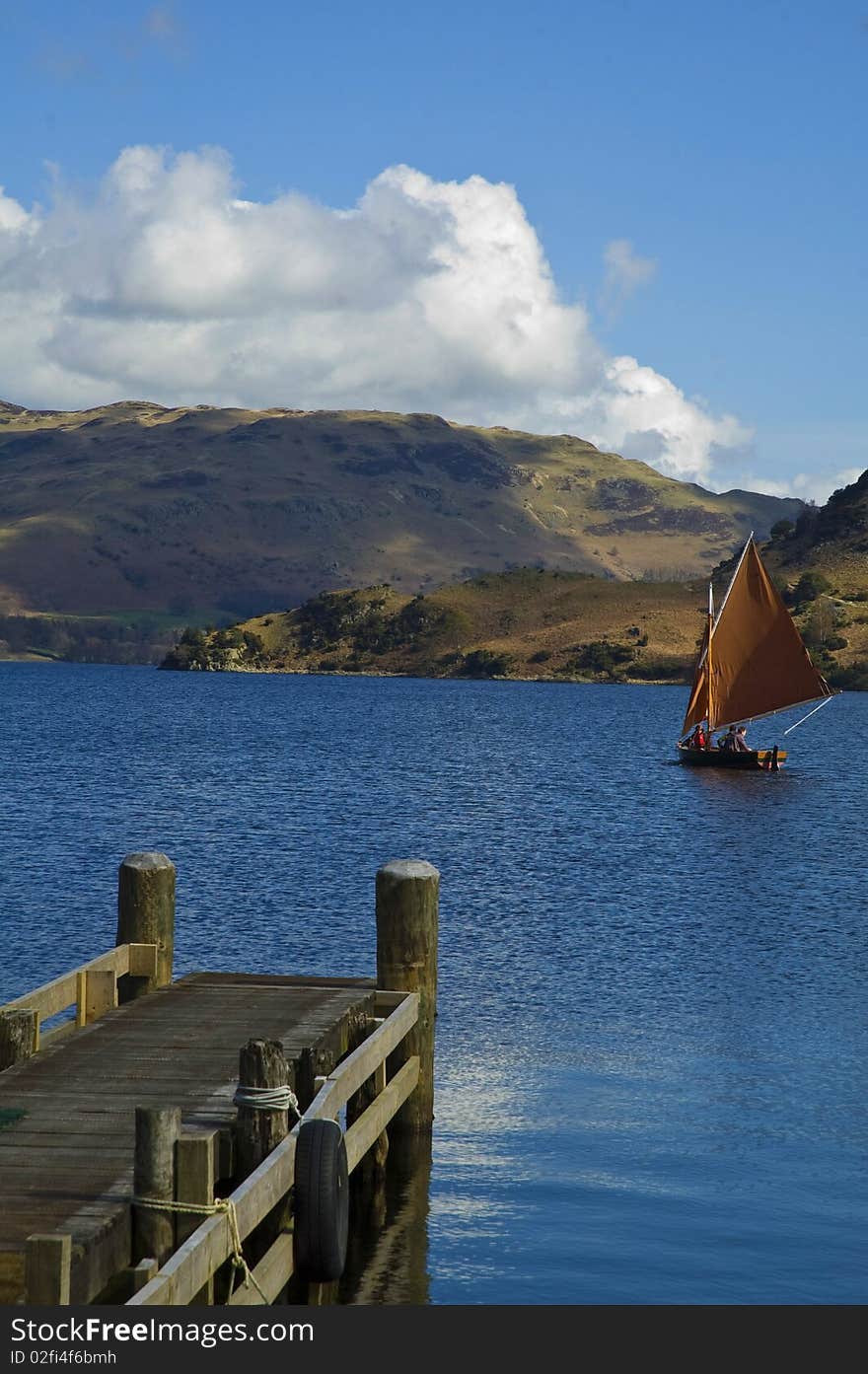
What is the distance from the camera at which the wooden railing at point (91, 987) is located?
1786cm

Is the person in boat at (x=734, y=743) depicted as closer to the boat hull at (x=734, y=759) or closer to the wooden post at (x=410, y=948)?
the boat hull at (x=734, y=759)

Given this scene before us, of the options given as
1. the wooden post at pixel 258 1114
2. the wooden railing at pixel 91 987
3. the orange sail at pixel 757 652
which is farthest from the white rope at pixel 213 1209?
the orange sail at pixel 757 652

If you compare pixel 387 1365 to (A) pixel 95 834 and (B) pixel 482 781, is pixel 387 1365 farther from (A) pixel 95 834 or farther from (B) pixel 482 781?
(B) pixel 482 781

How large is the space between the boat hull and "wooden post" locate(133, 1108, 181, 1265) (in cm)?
8854

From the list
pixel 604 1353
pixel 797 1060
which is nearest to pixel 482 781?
pixel 797 1060

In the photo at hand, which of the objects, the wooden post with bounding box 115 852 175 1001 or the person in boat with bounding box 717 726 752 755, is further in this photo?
the person in boat with bounding box 717 726 752 755

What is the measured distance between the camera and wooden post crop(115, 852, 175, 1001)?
21328 mm

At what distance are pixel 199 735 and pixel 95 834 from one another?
69.8 meters

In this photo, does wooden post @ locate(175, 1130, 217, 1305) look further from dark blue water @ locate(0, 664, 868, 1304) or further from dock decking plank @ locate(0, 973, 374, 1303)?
dark blue water @ locate(0, 664, 868, 1304)

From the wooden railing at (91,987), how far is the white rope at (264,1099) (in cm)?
370

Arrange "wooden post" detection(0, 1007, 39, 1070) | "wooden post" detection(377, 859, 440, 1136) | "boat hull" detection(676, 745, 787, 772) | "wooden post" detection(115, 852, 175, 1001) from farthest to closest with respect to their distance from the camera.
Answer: "boat hull" detection(676, 745, 787, 772) → "wooden post" detection(115, 852, 175, 1001) → "wooden post" detection(377, 859, 440, 1136) → "wooden post" detection(0, 1007, 39, 1070)

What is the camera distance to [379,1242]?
719 inches

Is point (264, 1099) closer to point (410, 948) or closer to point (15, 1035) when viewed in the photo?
point (15, 1035)

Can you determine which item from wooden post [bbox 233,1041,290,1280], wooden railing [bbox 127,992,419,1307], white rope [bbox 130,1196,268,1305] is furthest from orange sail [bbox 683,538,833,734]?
white rope [bbox 130,1196,268,1305]
